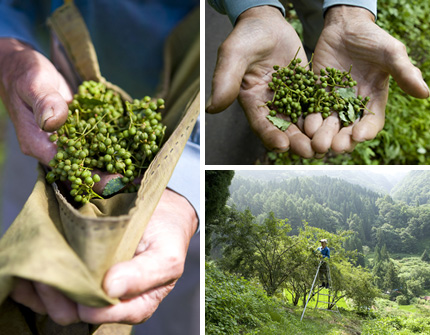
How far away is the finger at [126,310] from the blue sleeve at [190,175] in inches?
15.4

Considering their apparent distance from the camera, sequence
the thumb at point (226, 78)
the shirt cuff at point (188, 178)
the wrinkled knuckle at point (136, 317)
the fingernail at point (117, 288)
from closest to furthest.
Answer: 1. the fingernail at point (117, 288)
2. the wrinkled knuckle at point (136, 317)
3. the shirt cuff at point (188, 178)
4. the thumb at point (226, 78)

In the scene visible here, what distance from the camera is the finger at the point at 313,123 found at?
1552mm

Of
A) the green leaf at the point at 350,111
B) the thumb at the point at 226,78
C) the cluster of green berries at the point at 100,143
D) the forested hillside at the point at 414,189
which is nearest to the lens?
the cluster of green berries at the point at 100,143

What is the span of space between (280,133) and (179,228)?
0.67m

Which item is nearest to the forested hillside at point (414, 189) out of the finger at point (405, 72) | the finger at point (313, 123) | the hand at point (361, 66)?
the hand at point (361, 66)

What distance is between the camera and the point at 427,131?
9.25 feet

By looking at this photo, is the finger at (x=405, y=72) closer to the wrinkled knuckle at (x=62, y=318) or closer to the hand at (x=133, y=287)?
the hand at (x=133, y=287)

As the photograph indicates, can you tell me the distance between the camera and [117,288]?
733 mm

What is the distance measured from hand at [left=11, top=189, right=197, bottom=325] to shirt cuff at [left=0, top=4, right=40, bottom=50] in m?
1.05

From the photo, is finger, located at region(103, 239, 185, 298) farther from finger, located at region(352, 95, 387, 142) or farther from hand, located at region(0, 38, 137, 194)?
finger, located at region(352, 95, 387, 142)

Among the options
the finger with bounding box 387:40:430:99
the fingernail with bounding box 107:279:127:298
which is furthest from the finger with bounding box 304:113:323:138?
the fingernail with bounding box 107:279:127:298

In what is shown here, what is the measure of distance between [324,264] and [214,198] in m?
0.63

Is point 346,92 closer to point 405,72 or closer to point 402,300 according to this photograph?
point 405,72

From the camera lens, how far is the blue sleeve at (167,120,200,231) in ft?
4.24
